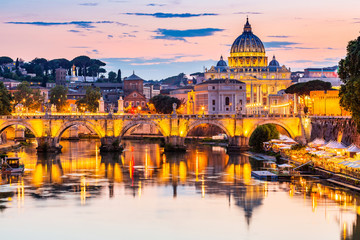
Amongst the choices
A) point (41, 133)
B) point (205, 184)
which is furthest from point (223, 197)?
point (41, 133)

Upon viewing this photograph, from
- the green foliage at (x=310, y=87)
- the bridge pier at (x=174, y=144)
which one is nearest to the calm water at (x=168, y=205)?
the bridge pier at (x=174, y=144)

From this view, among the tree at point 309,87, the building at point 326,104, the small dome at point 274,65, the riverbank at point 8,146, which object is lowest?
the riverbank at point 8,146

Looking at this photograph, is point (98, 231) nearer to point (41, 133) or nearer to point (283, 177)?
point (283, 177)

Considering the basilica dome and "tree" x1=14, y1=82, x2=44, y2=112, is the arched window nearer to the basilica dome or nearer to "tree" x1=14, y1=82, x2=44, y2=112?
"tree" x1=14, y1=82, x2=44, y2=112

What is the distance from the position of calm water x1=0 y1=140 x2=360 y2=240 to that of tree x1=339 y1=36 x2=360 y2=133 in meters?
7.86

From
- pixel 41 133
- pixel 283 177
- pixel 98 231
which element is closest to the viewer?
pixel 98 231

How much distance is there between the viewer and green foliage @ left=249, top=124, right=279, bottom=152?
83062 mm

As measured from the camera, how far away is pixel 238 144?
282 feet

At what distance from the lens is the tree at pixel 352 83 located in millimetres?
58922

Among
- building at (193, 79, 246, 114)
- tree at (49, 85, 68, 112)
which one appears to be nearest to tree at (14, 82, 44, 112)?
tree at (49, 85, 68, 112)

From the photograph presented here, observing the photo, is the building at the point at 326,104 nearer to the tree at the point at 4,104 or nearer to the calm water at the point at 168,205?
the calm water at the point at 168,205

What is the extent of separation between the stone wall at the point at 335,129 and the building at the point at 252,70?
299 feet

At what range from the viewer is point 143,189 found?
55.3 metres

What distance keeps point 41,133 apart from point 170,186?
109ft
